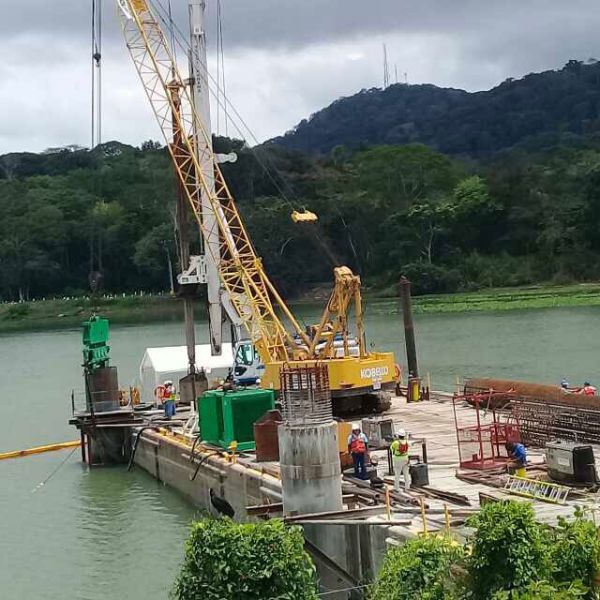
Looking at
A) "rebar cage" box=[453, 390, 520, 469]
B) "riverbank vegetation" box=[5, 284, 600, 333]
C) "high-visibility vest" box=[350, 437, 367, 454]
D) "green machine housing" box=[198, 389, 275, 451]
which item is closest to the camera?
"high-visibility vest" box=[350, 437, 367, 454]

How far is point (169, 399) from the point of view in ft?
115

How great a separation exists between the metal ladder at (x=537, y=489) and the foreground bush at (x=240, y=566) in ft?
A: 23.0

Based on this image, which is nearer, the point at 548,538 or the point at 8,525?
the point at 548,538

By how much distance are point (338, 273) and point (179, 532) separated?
36.8 feet

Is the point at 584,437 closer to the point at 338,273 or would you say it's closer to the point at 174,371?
the point at 338,273

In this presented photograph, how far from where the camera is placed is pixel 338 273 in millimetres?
33406

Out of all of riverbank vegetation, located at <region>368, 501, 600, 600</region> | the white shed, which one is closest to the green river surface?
the white shed

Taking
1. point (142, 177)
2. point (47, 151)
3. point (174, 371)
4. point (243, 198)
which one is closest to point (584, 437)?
point (174, 371)

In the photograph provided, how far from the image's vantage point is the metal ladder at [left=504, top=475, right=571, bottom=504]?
17453 millimetres

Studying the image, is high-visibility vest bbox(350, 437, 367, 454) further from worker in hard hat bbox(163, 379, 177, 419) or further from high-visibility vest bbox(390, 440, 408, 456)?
worker in hard hat bbox(163, 379, 177, 419)

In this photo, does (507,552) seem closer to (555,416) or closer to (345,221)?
(555,416)

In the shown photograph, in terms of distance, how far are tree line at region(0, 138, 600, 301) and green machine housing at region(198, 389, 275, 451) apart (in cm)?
7292

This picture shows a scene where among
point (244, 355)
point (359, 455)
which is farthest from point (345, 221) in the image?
point (359, 455)

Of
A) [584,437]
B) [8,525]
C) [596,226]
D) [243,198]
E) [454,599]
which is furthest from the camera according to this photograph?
[243,198]
